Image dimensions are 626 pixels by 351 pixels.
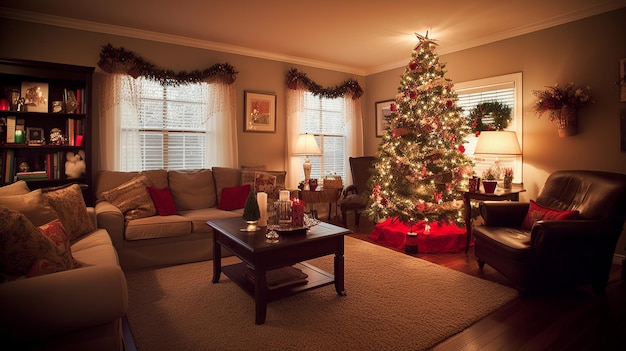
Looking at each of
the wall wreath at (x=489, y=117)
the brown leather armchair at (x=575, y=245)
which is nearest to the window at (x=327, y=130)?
the wall wreath at (x=489, y=117)

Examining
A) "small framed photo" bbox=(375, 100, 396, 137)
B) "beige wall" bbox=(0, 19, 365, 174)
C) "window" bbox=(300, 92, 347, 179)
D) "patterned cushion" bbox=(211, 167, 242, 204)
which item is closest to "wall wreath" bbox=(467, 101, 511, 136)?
"small framed photo" bbox=(375, 100, 396, 137)

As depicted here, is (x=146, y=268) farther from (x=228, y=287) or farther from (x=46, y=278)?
(x=46, y=278)

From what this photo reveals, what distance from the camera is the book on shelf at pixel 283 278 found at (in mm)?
2756

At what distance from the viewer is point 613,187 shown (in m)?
2.93

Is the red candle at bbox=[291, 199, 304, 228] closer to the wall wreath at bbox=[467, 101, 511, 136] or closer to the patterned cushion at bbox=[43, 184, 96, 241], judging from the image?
Answer: the patterned cushion at bbox=[43, 184, 96, 241]

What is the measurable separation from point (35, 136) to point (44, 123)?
23cm

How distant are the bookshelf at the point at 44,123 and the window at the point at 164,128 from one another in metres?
0.49

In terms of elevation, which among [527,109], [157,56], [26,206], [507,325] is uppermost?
[157,56]

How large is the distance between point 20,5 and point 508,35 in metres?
5.64

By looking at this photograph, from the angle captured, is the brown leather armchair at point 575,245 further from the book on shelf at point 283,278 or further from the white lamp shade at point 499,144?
the book on shelf at point 283,278

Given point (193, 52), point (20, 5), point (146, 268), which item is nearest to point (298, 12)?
point (193, 52)

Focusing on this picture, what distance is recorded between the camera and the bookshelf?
12.2ft

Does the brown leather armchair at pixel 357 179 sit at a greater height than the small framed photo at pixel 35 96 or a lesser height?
lesser

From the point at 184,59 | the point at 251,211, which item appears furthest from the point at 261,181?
the point at 184,59
